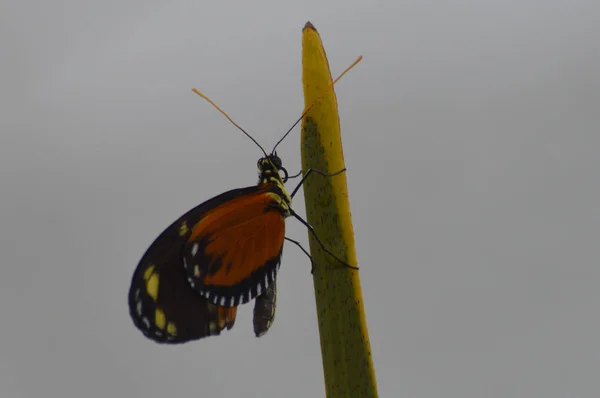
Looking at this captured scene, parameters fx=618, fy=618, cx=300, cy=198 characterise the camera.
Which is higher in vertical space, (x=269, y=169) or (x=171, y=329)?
(x=269, y=169)

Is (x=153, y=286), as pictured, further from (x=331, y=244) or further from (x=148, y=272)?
(x=331, y=244)

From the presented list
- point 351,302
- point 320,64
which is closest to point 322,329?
point 351,302

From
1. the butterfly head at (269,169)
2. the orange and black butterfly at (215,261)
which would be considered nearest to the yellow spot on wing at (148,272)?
the orange and black butterfly at (215,261)

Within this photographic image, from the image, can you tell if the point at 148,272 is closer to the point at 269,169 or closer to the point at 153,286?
the point at 153,286

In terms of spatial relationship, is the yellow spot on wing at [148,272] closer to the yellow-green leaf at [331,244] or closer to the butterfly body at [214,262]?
the butterfly body at [214,262]

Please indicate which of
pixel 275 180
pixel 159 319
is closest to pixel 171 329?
pixel 159 319

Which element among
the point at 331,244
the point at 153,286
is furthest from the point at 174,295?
the point at 331,244

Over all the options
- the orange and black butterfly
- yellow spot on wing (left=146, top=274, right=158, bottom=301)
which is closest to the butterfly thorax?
the orange and black butterfly

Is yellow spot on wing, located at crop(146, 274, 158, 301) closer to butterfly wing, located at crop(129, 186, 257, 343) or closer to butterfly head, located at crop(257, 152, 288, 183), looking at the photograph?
butterfly wing, located at crop(129, 186, 257, 343)
